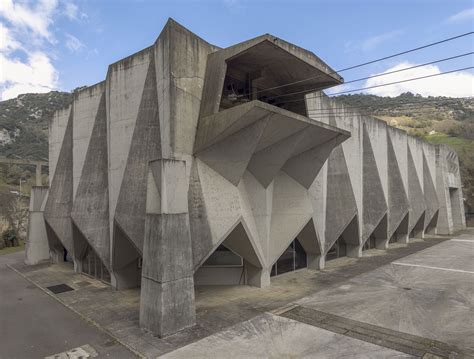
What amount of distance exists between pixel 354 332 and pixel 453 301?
6804mm

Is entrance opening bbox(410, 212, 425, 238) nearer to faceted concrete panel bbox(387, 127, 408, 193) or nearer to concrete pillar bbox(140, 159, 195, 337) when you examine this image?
faceted concrete panel bbox(387, 127, 408, 193)

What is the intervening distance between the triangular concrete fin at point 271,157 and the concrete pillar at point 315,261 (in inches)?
296

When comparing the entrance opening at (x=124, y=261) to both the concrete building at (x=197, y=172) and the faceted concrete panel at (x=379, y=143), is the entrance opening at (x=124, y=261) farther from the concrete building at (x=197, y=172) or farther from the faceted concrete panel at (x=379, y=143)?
the faceted concrete panel at (x=379, y=143)

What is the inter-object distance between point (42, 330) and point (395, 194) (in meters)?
29.9

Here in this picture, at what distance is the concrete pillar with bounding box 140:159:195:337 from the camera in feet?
36.4

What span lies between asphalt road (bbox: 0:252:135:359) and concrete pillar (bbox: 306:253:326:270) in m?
14.0

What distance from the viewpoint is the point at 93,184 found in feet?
61.7

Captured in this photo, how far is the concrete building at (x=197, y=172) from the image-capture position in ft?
39.1

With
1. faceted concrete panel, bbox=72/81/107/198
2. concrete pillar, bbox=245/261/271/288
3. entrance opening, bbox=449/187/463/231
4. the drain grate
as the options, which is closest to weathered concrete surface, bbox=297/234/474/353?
concrete pillar, bbox=245/261/271/288

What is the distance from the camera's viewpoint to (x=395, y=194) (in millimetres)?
30469

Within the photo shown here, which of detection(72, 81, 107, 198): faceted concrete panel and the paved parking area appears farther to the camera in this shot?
detection(72, 81, 107, 198): faceted concrete panel

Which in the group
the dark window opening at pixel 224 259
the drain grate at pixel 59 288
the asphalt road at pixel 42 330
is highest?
the dark window opening at pixel 224 259

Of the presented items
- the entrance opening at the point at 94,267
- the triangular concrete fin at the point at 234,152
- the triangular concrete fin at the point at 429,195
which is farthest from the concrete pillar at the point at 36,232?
the triangular concrete fin at the point at 429,195

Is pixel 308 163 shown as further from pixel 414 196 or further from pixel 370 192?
pixel 414 196
